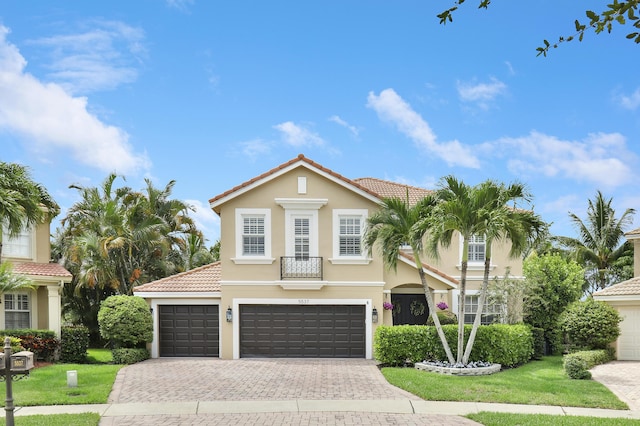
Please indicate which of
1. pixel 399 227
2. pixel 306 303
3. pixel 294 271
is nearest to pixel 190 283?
pixel 294 271

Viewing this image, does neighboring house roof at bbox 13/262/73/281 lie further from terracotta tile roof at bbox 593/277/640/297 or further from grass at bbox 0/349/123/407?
terracotta tile roof at bbox 593/277/640/297

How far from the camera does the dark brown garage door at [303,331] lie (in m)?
22.1

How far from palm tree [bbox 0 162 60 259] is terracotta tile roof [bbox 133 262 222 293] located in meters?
4.70

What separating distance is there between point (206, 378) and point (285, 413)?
5157 mm

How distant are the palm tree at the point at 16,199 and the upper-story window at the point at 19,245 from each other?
2.08 metres

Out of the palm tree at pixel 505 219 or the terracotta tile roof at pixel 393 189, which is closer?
the palm tree at pixel 505 219

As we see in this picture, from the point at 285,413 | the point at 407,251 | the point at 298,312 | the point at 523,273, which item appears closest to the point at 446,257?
the point at 407,251

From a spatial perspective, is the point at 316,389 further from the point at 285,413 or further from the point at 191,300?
the point at 191,300

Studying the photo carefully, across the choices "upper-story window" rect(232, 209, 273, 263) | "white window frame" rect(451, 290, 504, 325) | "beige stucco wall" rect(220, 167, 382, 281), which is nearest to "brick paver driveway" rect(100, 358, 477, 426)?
"beige stucco wall" rect(220, 167, 382, 281)

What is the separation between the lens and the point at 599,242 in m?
36.7

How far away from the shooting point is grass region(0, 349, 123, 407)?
548 inches

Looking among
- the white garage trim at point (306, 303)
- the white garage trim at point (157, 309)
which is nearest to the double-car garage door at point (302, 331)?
the white garage trim at point (306, 303)

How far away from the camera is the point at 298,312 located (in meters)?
22.2

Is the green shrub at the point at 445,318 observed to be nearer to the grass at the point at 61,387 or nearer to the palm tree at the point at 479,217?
the palm tree at the point at 479,217
